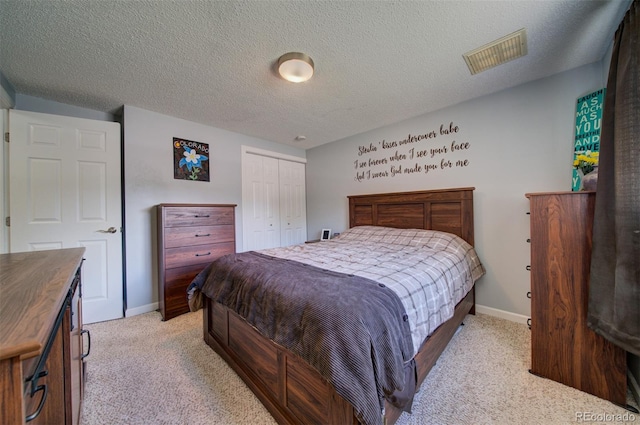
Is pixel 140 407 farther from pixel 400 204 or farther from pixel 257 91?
pixel 400 204

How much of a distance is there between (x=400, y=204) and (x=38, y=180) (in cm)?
388

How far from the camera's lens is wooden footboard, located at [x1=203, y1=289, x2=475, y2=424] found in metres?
1.06

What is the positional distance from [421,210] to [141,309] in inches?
138

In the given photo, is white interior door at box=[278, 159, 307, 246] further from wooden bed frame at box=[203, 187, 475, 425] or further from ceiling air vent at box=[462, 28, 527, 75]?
ceiling air vent at box=[462, 28, 527, 75]

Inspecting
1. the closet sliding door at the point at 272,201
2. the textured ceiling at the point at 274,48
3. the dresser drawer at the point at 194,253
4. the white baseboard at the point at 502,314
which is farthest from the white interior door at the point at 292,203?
the white baseboard at the point at 502,314

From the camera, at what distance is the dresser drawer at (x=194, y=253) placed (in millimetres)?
2562

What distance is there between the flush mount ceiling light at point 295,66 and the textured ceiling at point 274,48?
6 cm

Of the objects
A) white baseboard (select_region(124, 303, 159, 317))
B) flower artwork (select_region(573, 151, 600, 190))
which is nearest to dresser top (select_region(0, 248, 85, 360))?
white baseboard (select_region(124, 303, 159, 317))

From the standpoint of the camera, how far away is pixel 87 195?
8.09 feet

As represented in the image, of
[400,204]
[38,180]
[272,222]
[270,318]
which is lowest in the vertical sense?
[270,318]

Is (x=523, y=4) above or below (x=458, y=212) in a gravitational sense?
above

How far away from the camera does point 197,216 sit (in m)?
2.74

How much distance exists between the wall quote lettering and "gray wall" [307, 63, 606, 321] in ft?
0.05

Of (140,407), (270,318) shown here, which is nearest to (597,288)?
(270,318)
